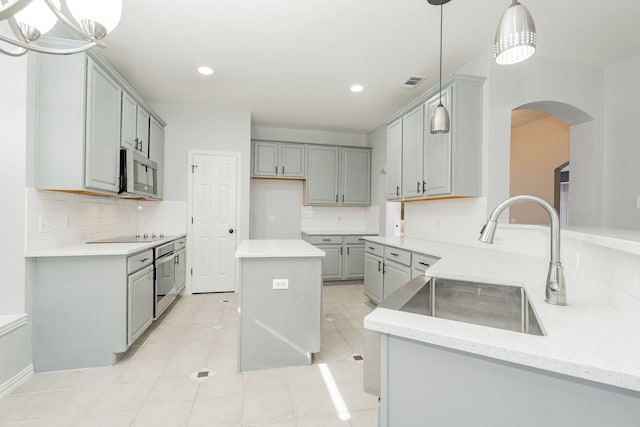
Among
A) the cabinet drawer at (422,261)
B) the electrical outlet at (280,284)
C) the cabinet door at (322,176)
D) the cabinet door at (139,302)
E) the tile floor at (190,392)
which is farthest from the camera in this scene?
the cabinet door at (322,176)

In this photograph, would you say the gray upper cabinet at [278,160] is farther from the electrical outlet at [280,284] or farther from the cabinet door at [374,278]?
the electrical outlet at [280,284]

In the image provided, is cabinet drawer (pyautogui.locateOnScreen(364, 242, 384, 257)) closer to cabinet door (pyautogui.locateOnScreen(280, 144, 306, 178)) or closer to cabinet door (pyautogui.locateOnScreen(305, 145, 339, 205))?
cabinet door (pyautogui.locateOnScreen(305, 145, 339, 205))

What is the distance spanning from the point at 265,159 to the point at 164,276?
2.52m

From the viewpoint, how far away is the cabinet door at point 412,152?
11.0ft

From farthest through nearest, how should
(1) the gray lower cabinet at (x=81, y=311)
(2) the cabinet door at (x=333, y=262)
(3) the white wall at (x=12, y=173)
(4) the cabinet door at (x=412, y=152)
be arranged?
(2) the cabinet door at (x=333, y=262) → (4) the cabinet door at (x=412, y=152) → (1) the gray lower cabinet at (x=81, y=311) → (3) the white wall at (x=12, y=173)

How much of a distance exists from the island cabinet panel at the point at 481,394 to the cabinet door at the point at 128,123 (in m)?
3.15

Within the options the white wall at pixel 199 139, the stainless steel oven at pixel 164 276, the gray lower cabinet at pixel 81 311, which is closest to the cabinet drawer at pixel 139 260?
the gray lower cabinet at pixel 81 311

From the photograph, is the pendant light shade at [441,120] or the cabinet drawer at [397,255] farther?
the cabinet drawer at [397,255]

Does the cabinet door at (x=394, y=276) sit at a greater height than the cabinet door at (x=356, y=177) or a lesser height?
lesser

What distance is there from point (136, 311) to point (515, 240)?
125 inches

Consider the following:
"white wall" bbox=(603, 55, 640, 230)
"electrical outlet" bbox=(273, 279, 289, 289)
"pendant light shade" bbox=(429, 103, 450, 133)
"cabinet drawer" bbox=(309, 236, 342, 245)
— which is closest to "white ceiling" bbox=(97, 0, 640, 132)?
"white wall" bbox=(603, 55, 640, 230)

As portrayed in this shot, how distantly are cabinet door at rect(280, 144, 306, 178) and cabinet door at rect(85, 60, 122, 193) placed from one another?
263 centimetres

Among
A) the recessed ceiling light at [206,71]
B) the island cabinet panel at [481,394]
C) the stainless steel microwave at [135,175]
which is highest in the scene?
the recessed ceiling light at [206,71]

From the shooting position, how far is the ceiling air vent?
3.40 meters
